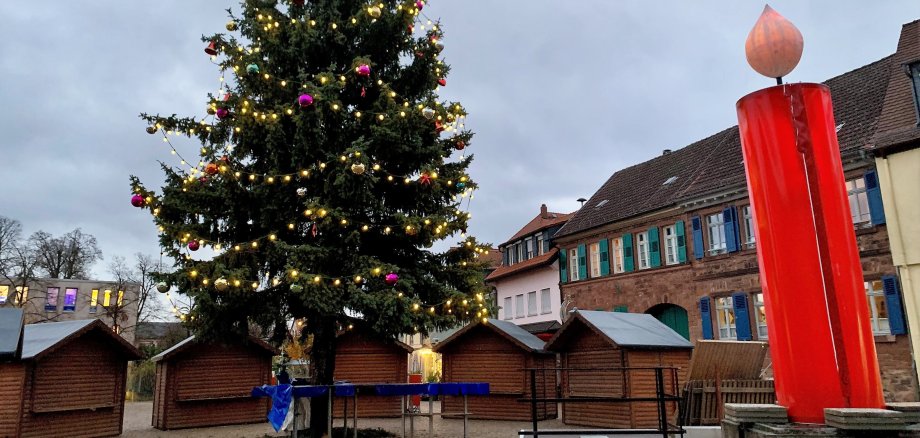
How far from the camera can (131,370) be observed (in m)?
34.9

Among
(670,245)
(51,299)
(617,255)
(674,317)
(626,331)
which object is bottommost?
(626,331)

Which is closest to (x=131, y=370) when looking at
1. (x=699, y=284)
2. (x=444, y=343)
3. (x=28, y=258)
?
(x=28, y=258)

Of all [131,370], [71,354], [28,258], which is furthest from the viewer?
[28,258]

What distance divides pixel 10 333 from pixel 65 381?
173 cm

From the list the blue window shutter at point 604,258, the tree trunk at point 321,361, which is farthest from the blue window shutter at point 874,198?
the tree trunk at point 321,361

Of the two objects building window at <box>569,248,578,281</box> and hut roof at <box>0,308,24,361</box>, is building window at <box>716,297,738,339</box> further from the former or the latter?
hut roof at <box>0,308,24,361</box>

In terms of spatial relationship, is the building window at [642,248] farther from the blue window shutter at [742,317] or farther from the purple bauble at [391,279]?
the purple bauble at [391,279]

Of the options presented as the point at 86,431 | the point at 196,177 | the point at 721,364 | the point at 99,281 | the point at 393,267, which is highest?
the point at 99,281

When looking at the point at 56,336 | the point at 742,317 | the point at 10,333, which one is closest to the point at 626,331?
the point at 742,317

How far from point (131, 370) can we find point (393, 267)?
89.0 feet

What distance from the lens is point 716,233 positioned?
23750 millimetres

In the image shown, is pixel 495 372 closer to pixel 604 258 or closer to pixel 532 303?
pixel 604 258

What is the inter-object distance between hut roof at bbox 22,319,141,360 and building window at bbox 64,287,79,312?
41.7 m

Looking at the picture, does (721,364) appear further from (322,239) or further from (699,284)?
(699,284)
